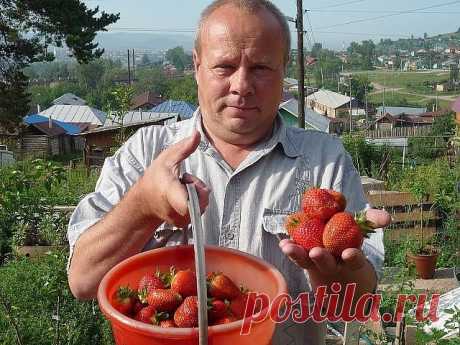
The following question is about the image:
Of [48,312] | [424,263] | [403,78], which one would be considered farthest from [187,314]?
[403,78]

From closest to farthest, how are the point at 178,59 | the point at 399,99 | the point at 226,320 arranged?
1. the point at 226,320
2. the point at 399,99
3. the point at 178,59

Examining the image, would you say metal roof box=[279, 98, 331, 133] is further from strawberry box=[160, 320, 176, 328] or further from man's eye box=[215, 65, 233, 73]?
strawberry box=[160, 320, 176, 328]

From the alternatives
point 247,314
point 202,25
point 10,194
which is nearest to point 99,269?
point 247,314

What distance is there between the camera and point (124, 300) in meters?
1.20

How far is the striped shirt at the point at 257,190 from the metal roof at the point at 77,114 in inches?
1630

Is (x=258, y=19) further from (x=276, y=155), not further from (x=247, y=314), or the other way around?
(x=247, y=314)

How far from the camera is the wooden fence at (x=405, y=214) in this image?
556 centimetres

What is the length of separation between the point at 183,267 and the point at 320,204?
38cm

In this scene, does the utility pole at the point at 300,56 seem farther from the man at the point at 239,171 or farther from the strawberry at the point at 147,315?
the strawberry at the point at 147,315

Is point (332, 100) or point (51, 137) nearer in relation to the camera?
point (51, 137)

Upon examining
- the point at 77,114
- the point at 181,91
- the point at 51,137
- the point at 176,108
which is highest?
the point at 176,108

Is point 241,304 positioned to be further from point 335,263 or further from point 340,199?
point 340,199

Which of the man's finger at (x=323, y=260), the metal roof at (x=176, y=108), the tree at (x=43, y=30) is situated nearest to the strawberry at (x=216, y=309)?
the man's finger at (x=323, y=260)

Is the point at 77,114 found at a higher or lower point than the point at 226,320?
lower
